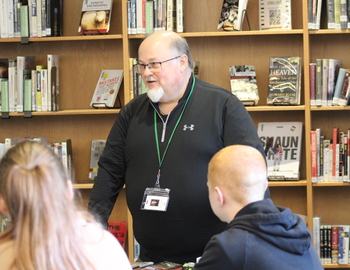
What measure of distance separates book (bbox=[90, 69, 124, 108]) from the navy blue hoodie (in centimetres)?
248

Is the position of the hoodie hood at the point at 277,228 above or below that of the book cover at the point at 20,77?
below

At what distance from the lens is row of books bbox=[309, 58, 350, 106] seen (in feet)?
12.4

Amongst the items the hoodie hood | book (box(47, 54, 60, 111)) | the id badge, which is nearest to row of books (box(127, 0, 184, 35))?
book (box(47, 54, 60, 111))

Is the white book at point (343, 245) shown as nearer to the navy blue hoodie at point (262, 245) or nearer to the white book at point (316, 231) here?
the white book at point (316, 231)

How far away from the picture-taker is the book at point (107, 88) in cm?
399

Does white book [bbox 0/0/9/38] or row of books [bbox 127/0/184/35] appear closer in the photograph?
row of books [bbox 127/0/184/35]

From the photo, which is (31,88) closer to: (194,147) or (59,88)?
(59,88)

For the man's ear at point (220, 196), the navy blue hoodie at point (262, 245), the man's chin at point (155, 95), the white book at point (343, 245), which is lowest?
the white book at point (343, 245)

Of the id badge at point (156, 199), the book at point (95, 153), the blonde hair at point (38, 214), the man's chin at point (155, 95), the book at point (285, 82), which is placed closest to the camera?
the blonde hair at point (38, 214)

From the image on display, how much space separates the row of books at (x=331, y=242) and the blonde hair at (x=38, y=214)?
282 centimetres

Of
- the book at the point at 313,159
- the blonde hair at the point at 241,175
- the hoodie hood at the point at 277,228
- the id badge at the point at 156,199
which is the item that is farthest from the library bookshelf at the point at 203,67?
the hoodie hood at the point at 277,228

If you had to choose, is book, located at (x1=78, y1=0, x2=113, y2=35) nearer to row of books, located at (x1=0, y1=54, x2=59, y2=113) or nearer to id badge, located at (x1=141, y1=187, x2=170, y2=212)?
row of books, located at (x1=0, y1=54, x2=59, y2=113)

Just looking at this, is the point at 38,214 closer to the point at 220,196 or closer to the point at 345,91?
the point at 220,196

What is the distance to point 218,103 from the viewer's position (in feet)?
8.08
